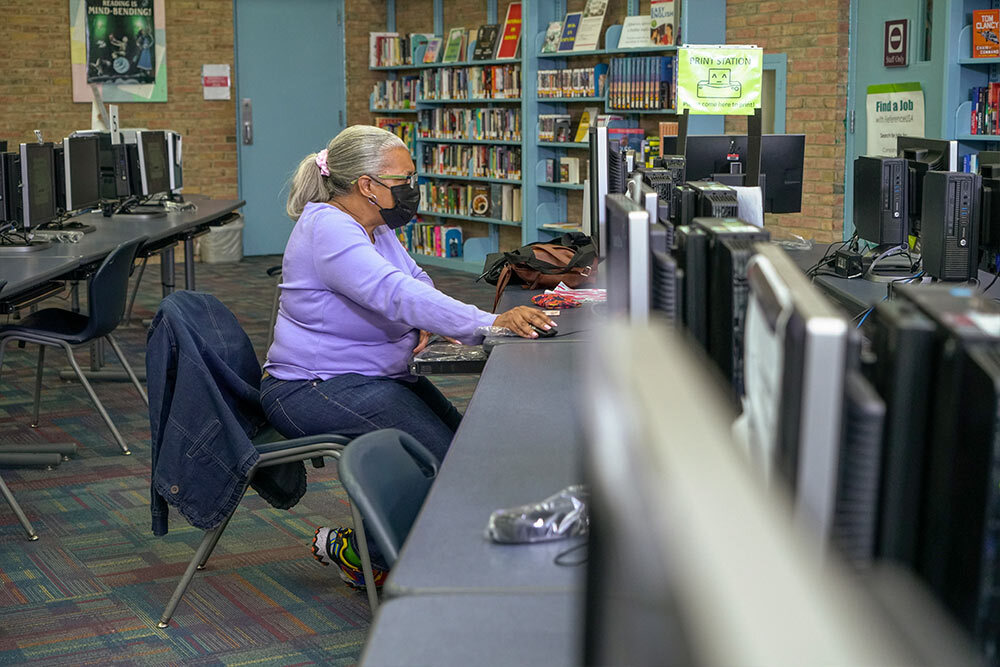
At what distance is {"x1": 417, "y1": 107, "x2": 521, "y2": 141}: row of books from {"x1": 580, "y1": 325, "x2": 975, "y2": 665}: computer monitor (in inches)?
325

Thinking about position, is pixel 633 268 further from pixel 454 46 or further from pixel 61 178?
pixel 454 46

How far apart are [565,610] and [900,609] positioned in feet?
2.09

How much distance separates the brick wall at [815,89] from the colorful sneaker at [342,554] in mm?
4534

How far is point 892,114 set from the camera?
6133 millimetres

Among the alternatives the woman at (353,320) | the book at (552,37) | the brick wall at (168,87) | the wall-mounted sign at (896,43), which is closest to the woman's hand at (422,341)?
the woman at (353,320)

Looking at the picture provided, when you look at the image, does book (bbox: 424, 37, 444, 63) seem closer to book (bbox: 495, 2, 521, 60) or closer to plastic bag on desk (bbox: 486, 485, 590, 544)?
book (bbox: 495, 2, 521, 60)

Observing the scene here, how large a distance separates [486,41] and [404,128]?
133 cm

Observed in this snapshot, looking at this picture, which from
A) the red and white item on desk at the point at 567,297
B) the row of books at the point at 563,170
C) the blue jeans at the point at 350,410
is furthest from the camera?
the row of books at the point at 563,170

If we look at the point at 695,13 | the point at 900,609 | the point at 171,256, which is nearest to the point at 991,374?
the point at 900,609

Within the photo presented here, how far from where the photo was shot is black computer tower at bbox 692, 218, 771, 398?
1.33 meters

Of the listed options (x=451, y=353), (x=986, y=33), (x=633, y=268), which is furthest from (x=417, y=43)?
(x=633, y=268)

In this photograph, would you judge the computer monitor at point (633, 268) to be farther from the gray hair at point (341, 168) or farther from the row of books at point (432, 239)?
the row of books at point (432, 239)

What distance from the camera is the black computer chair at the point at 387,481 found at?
1625 millimetres

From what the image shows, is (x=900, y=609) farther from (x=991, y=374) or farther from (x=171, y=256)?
(x=171, y=256)
